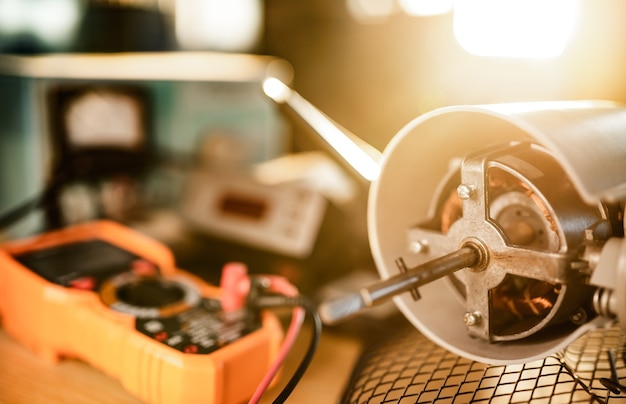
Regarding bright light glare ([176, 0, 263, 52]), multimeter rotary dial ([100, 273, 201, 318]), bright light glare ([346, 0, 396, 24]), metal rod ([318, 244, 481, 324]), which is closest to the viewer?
metal rod ([318, 244, 481, 324])

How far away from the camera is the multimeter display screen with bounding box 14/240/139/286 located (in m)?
0.64

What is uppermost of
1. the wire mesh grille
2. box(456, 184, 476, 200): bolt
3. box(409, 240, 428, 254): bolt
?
box(456, 184, 476, 200): bolt

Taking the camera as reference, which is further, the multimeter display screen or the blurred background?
the blurred background

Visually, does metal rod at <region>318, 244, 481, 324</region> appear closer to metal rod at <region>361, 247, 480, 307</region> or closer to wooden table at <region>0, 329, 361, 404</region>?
metal rod at <region>361, 247, 480, 307</region>

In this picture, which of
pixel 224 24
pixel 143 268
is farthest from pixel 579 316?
pixel 224 24

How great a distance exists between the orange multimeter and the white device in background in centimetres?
13

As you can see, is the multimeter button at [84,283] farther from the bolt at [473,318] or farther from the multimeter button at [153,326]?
the bolt at [473,318]

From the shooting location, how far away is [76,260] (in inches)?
26.6

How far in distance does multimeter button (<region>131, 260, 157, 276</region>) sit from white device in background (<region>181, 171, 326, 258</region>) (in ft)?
0.50

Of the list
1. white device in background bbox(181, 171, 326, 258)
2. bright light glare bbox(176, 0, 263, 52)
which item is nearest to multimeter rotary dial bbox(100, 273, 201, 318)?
white device in background bbox(181, 171, 326, 258)

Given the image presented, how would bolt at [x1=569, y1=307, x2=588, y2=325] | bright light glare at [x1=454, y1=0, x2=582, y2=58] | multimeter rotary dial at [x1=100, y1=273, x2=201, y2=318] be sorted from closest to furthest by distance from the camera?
bolt at [x1=569, y1=307, x2=588, y2=325]
multimeter rotary dial at [x1=100, y1=273, x2=201, y2=318]
bright light glare at [x1=454, y1=0, x2=582, y2=58]

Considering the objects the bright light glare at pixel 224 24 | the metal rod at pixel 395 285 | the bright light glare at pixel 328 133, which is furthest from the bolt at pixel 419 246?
the bright light glare at pixel 224 24

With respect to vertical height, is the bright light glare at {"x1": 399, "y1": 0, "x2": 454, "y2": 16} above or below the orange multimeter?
above

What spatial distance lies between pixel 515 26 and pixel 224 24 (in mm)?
560
